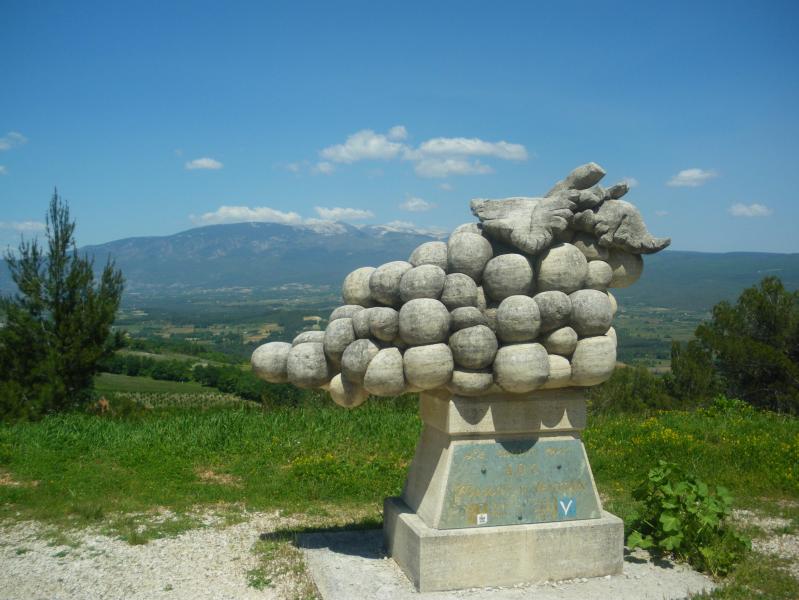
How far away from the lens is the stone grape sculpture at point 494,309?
541 cm

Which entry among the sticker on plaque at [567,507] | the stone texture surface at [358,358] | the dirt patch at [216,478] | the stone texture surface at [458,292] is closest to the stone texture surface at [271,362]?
the stone texture surface at [358,358]

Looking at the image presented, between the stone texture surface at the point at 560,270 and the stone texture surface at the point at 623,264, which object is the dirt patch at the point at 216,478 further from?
the stone texture surface at the point at 623,264

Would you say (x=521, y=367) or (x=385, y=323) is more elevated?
(x=385, y=323)

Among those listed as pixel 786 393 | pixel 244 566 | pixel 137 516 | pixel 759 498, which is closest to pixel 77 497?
pixel 137 516

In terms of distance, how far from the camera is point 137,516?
7.88 metres

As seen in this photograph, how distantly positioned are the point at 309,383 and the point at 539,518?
7.00 ft

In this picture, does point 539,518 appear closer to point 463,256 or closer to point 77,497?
point 463,256

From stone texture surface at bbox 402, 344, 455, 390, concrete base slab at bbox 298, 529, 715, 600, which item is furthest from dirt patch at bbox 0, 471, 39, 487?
stone texture surface at bbox 402, 344, 455, 390

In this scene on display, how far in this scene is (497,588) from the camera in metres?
5.60

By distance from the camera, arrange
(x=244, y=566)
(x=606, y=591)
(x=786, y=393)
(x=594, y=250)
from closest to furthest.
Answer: (x=606, y=591)
(x=594, y=250)
(x=244, y=566)
(x=786, y=393)

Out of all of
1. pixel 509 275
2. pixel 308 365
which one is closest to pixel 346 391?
pixel 308 365

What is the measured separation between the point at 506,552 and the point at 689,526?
171cm

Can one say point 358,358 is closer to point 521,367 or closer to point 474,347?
point 474,347

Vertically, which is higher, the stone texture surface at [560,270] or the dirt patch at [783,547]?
the stone texture surface at [560,270]
